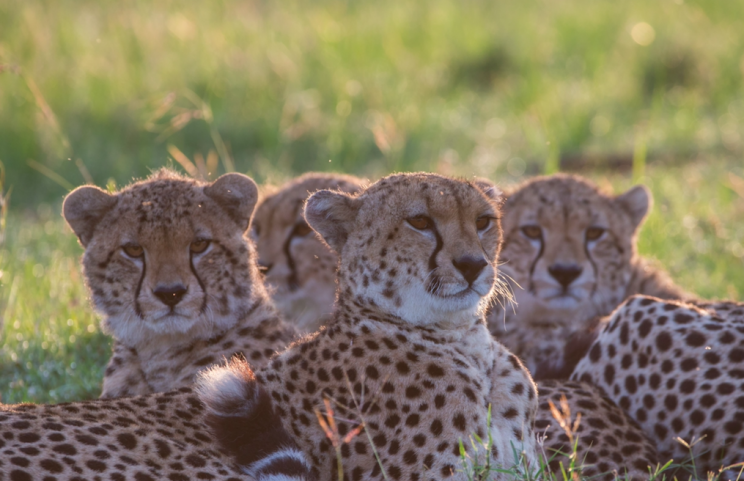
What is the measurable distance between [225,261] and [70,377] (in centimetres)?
103

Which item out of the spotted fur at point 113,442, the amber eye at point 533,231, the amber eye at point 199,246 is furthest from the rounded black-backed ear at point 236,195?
the amber eye at point 533,231

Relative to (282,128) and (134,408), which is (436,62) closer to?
(282,128)

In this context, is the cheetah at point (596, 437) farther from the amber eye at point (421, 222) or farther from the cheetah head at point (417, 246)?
the amber eye at point (421, 222)

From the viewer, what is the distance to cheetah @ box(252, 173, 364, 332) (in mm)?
4246

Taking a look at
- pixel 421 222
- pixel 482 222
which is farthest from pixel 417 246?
pixel 482 222

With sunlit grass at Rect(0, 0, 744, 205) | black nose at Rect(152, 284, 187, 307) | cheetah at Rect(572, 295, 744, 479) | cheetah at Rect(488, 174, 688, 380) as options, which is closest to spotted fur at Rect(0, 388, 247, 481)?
black nose at Rect(152, 284, 187, 307)

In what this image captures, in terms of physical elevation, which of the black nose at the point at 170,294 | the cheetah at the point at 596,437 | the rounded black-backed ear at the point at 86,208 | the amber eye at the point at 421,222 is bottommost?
the cheetah at the point at 596,437

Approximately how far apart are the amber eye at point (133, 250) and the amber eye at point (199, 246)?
0.16 m

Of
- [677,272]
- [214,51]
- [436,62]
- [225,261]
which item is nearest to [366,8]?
[436,62]

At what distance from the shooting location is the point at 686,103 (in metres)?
9.55

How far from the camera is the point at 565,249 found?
4.23 meters

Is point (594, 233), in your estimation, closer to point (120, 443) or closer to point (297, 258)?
point (297, 258)

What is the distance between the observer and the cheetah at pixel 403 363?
249 centimetres

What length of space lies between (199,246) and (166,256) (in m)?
0.13
